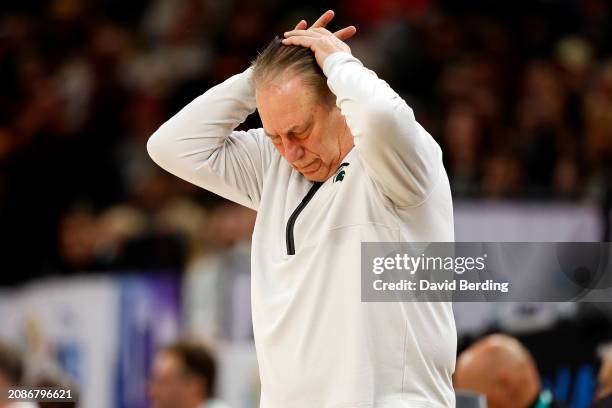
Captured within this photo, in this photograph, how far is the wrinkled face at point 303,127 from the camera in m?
3.65

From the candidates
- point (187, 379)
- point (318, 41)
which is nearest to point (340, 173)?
point (318, 41)

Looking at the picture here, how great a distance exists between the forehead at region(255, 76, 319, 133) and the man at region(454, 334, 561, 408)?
1.79 meters

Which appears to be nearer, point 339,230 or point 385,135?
point 385,135

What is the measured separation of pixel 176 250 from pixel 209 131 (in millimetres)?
4029

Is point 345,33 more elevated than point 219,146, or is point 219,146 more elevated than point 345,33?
point 345,33

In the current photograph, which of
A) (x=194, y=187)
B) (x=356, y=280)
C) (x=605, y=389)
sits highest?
(x=194, y=187)

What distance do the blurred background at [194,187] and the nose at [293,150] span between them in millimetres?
2475

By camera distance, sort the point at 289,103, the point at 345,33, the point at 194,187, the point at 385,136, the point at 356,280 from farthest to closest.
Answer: the point at 194,187
the point at 345,33
the point at 289,103
the point at 356,280
the point at 385,136

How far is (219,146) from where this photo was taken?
13.5ft

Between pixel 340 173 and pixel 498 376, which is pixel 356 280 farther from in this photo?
pixel 498 376

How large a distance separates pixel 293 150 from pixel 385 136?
358mm

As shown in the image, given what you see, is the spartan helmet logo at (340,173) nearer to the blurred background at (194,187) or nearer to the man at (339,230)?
the man at (339,230)

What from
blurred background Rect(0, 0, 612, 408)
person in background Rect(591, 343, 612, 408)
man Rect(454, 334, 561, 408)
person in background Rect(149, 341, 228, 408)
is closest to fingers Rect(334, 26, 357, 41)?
person in background Rect(591, 343, 612, 408)

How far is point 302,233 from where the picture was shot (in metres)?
3.67
